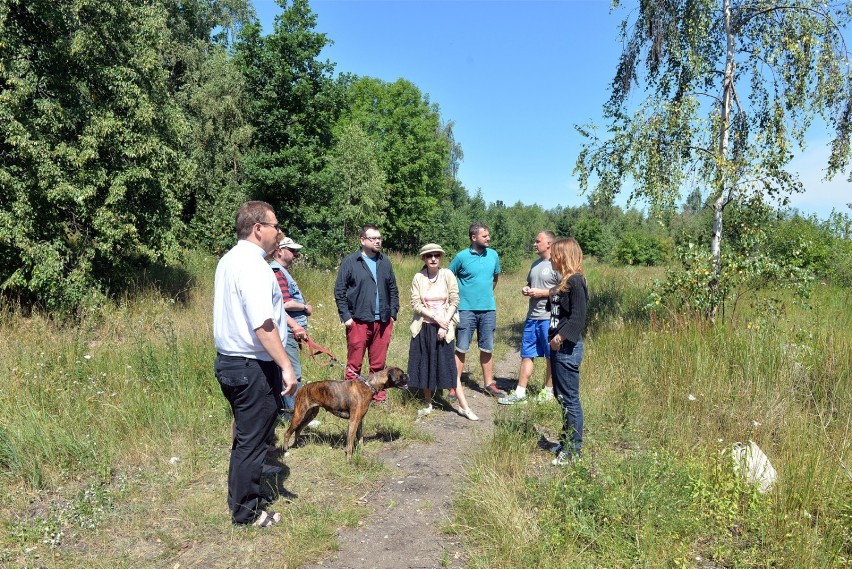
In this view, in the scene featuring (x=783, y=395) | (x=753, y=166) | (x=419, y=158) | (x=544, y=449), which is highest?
(x=419, y=158)

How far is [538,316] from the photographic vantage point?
5910mm

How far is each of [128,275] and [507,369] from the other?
7.77 m

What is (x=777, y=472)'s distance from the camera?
3.51 metres

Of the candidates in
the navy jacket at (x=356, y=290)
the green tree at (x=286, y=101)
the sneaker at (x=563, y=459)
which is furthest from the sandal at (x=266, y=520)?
the green tree at (x=286, y=101)

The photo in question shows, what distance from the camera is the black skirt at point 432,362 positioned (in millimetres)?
5496

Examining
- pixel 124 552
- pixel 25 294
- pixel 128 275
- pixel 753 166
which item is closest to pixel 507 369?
pixel 753 166

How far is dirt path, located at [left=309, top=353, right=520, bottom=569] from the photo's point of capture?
10.4 ft

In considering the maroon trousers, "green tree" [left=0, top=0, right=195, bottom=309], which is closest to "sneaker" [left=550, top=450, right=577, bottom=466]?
the maroon trousers

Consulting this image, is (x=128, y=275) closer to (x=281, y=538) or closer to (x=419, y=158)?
(x=281, y=538)

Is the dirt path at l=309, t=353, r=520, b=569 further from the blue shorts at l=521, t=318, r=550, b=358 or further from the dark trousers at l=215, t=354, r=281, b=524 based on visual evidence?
the blue shorts at l=521, t=318, r=550, b=358

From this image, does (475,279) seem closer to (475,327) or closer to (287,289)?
(475,327)

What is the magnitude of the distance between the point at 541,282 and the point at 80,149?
821 cm

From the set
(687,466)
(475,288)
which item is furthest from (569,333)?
(475,288)

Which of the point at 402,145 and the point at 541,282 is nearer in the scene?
the point at 541,282
